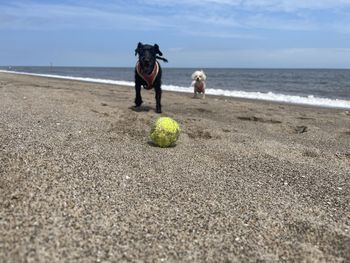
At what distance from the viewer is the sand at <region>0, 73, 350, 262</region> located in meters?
3.05

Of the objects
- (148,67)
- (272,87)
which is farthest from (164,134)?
(272,87)

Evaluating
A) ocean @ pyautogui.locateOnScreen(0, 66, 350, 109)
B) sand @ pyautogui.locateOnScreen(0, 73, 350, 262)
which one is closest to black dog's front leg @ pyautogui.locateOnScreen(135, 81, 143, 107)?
sand @ pyautogui.locateOnScreen(0, 73, 350, 262)

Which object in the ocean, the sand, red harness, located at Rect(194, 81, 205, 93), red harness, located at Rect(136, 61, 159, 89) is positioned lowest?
the sand

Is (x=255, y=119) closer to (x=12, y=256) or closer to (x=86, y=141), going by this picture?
(x=86, y=141)

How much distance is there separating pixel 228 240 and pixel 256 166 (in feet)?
7.62

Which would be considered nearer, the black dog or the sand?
the sand

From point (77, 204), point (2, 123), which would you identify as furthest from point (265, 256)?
point (2, 123)

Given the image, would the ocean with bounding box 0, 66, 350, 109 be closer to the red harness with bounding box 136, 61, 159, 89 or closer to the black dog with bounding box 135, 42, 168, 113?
the black dog with bounding box 135, 42, 168, 113

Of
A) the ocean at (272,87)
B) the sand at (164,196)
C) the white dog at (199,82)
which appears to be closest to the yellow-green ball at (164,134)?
the sand at (164,196)

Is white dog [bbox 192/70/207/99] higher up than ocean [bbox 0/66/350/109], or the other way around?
white dog [bbox 192/70/207/99]

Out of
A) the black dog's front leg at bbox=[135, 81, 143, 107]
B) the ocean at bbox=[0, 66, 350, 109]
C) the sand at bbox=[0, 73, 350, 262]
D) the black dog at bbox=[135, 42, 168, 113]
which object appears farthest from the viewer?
the ocean at bbox=[0, 66, 350, 109]

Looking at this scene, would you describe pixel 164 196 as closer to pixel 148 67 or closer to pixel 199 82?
pixel 148 67

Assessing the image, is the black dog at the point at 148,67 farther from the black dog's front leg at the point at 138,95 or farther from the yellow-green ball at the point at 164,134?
the yellow-green ball at the point at 164,134

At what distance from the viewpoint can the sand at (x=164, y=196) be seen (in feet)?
10.0
